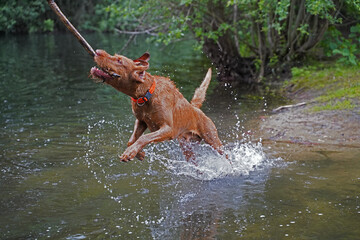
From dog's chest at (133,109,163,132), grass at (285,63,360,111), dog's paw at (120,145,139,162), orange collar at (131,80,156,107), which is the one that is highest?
orange collar at (131,80,156,107)

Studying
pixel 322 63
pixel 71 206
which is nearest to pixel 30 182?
pixel 71 206

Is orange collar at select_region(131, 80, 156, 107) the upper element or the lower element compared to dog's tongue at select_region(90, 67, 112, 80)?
lower

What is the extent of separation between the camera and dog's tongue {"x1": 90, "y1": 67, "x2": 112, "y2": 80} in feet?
17.5

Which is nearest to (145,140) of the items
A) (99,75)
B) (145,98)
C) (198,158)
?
(145,98)

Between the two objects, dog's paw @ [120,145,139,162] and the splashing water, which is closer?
dog's paw @ [120,145,139,162]

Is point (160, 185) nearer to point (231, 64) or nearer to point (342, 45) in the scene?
point (342, 45)

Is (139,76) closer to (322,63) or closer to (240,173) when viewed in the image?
(240,173)

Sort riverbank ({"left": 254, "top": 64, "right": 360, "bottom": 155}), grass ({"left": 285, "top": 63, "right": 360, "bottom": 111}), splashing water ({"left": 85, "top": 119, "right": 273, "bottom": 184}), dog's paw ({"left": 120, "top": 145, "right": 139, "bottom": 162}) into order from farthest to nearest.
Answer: grass ({"left": 285, "top": 63, "right": 360, "bottom": 111})
riverbank ({"left": 254, "top": 64, "right": 360, "bottom": 155})
splashing water ({"left": 85, "top": 119, "right": 273, "bottom": 184})
dog's paw ({"left": 120, "top": 145, "right": 139, "bottom": 162})

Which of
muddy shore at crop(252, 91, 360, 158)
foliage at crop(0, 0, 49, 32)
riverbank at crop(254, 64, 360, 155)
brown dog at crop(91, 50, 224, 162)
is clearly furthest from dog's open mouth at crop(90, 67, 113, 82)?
foliage at crop(0, 0, 49, 32)

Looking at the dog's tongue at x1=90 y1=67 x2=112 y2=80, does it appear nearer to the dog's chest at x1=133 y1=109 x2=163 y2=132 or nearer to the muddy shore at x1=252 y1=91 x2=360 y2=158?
the dog's chest at x1=133 y1=109 x2=163 y2=132

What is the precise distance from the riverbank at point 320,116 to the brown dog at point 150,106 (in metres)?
2.09

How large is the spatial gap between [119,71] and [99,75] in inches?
10.6

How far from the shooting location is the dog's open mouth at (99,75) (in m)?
5.33

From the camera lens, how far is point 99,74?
17.6 ft
